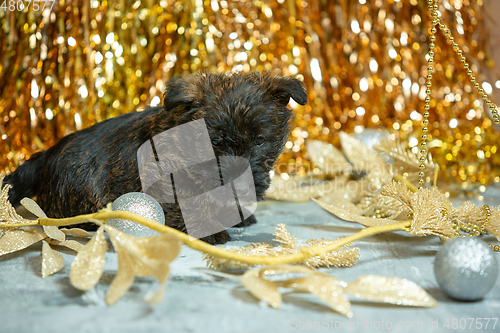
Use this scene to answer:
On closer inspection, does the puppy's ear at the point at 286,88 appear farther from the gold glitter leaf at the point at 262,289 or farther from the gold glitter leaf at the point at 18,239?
the gold glitter leaf at the point at 18,239

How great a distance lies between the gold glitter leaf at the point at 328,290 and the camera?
68 centimetres

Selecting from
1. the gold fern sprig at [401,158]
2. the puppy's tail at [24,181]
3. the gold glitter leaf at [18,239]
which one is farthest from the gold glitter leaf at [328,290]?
the puppy's tail at [24,181]

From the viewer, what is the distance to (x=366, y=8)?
7.68 feet

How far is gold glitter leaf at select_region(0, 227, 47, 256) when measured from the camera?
0.98m

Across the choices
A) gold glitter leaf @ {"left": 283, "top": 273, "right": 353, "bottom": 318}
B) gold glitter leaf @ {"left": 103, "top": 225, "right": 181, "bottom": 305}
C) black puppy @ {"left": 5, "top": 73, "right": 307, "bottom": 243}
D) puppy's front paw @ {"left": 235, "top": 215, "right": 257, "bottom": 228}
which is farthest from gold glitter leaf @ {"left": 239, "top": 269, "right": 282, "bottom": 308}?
puppy's front paw @ {"left": 235, "top": 215, "right": 257, "bottom": 228}

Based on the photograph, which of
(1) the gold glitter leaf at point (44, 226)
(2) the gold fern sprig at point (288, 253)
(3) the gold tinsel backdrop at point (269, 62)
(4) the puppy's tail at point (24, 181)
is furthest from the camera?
(3) the gold tinsel backdrop at point (269, 62)

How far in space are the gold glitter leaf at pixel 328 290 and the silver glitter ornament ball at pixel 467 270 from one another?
0.78 feet

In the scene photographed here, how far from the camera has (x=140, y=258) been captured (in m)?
0.74

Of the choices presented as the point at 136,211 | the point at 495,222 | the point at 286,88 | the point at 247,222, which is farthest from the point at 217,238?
the point at 495,222

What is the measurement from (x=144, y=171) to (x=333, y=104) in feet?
4.97

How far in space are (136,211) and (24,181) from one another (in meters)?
0.79

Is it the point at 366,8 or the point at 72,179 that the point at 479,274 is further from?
the point at 366,8

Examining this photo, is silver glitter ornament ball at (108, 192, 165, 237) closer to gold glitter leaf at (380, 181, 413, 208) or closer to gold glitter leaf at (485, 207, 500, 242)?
gold glitter leaf at (380, 181, 413, 208)

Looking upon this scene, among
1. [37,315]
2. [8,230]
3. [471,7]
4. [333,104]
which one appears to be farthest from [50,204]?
[471,7]
